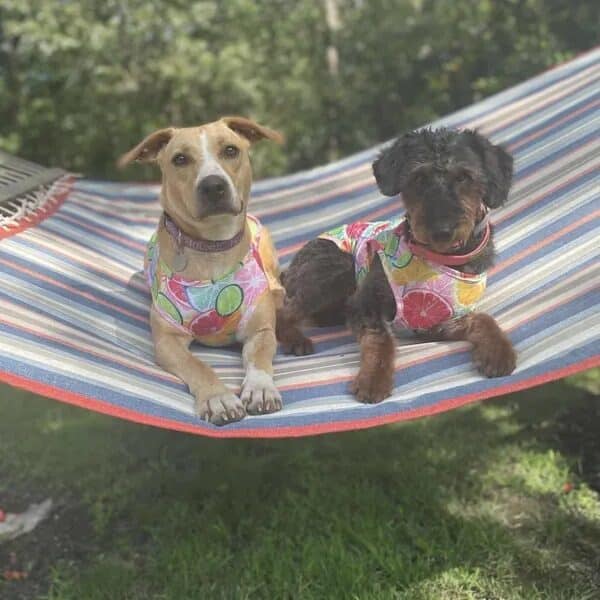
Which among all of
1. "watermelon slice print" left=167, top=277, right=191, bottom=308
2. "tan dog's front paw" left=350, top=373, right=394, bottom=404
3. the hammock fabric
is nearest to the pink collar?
the hammock fabric

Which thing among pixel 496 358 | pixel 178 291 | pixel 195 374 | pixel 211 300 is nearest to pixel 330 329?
pixel 211 300

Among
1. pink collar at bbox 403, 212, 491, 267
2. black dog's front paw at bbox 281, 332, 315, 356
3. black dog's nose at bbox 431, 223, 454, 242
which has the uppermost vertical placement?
black dog's nose at bbox 431, 223, 454, 242

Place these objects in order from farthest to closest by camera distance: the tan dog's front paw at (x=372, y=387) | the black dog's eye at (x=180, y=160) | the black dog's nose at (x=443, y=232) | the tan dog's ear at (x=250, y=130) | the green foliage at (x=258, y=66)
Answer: the green foliage at (x=258, y=66) → the tan dog's ear at (x=250, y=130) → the black dog's eye at (x=180, y=160) → the black dog's nose at (x=443, y=232) → the tan dog's front paw at (x=372, y=387)

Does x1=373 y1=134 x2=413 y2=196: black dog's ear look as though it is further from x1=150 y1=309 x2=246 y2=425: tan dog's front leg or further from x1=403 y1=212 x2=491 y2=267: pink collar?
x1=150 y1=309 x2=246 y2=425: tan dog's front leg

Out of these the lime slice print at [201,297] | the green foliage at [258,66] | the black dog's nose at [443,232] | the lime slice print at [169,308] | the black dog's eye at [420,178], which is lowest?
the green foliage at [258,66]

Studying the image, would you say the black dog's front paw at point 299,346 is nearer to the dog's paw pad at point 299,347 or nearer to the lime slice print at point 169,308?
the dog's paw pad at point 299,347

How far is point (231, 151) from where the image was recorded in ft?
9.23

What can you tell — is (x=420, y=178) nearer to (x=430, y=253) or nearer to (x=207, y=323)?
(x=430, y=253)

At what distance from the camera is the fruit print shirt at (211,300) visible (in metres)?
2.77

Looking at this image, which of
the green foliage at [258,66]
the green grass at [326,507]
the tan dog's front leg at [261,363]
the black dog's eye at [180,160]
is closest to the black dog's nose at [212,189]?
the black dog's eye at [180,160]

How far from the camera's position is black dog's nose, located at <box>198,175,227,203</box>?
2.62 meters

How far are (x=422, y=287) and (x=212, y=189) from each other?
0.81m

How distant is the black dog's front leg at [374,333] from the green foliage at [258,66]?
12.6 ft

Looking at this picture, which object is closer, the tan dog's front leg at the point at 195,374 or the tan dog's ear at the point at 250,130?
the tan dog's front leg at the point at 195,374
